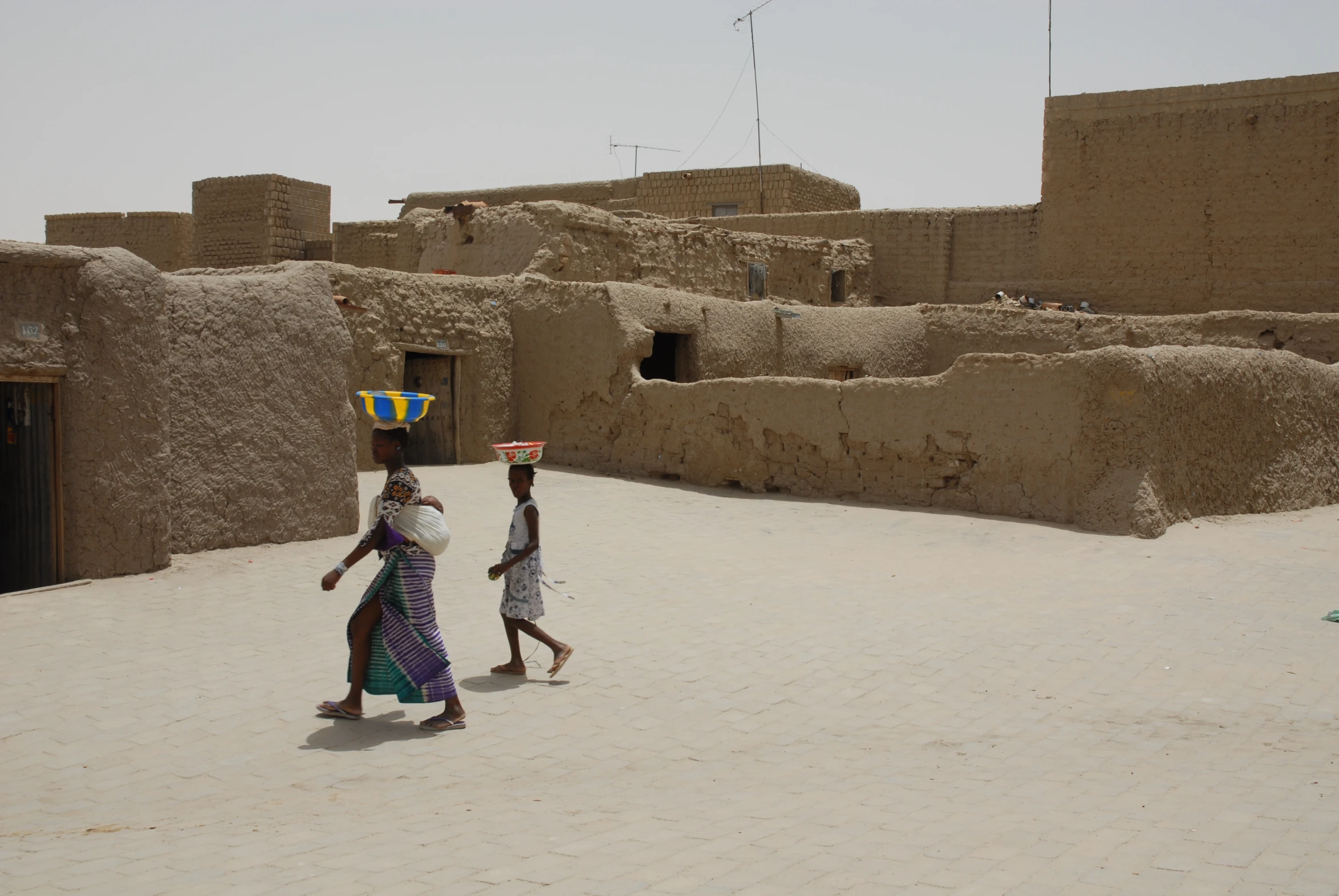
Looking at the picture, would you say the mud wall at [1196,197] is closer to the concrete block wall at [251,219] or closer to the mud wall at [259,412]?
the mud wall at [259,412]

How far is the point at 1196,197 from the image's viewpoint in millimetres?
17875

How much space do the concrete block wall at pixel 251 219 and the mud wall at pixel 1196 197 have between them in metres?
13.9

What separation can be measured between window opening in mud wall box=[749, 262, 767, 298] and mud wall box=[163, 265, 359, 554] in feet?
31.7

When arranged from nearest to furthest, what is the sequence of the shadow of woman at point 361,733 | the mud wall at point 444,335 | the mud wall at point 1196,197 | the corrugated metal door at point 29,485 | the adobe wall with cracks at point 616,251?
the shadow of woman at point 361,733 < the corrugated metal door at point 29,485 < the mud wall at point 444,335 < the adobe wall with cracks at point 616,251 < the mud wall at point 1196,197

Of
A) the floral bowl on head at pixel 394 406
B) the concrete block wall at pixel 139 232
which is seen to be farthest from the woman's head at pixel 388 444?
the concrete block wall at pixel 139 232

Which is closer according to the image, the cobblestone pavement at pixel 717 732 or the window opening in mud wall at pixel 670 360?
the cobblestone pavement at pixel 717 732

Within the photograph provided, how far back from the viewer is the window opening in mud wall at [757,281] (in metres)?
18.2

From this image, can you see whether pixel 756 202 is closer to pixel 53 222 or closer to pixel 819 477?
pixel 819 477

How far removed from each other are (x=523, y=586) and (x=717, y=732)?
139 cm

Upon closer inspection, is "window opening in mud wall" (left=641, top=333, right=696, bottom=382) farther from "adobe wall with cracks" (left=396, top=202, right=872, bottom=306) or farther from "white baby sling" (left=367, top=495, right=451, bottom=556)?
"white baby sling" (left=367, top=495, right=451, bottom=556)

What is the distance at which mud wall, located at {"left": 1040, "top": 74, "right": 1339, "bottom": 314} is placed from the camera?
1712 centimetres

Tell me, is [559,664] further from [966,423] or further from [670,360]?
[670,360]

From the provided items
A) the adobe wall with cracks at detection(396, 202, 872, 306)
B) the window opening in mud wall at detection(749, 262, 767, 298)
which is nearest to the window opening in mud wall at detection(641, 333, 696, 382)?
the adobe wall with cracks at detection(396, 202, 872, 306)

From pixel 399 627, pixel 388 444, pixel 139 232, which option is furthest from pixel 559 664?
pixel 139 232
